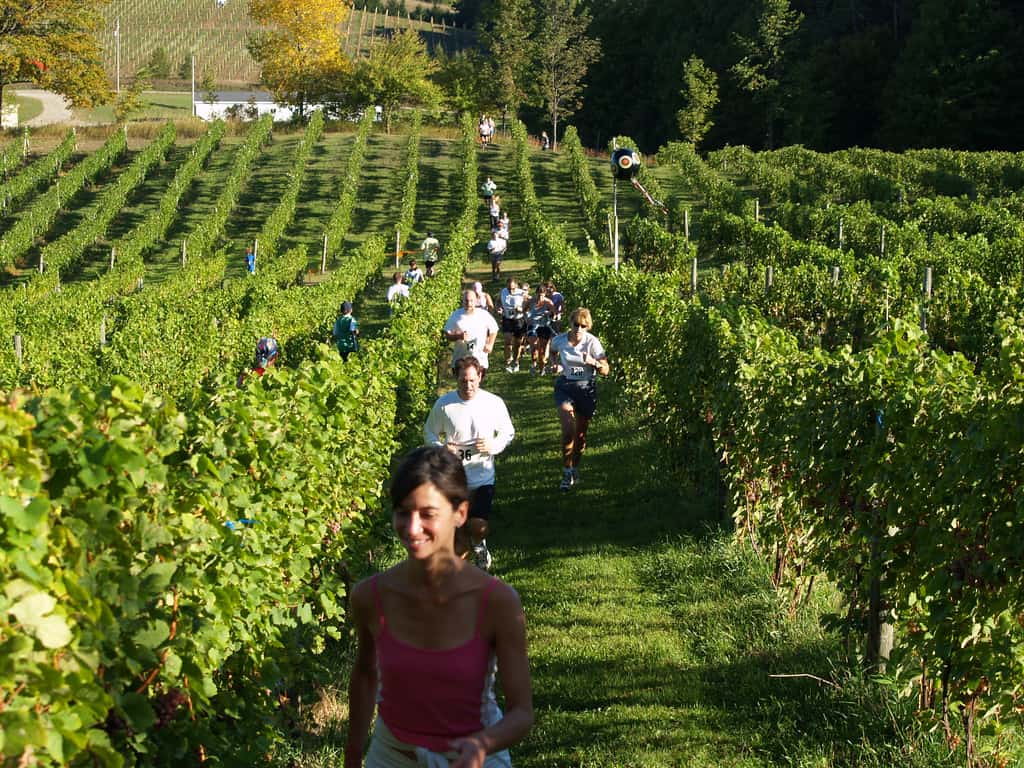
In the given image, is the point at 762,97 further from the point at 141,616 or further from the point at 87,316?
the point at 141,616

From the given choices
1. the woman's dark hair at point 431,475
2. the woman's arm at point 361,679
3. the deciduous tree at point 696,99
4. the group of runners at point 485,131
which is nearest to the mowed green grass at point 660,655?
the woman's arm at point 361,679

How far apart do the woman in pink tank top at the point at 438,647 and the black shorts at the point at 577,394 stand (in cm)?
726

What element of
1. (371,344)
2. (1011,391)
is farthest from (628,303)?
(1011,391)

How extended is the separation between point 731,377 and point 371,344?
3416mm

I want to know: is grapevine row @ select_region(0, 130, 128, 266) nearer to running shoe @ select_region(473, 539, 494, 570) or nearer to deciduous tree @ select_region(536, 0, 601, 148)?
deciduous tree @ select_region(536, 0, 601, 148)

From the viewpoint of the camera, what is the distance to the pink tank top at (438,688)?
127 inches

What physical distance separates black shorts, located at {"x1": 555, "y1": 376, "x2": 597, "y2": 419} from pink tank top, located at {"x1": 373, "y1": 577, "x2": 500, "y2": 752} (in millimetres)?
7399

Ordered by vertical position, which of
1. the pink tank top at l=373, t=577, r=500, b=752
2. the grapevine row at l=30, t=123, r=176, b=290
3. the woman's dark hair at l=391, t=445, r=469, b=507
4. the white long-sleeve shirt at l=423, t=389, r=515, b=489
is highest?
the woman's dark hair at l=391, t=445, r=469, b=507

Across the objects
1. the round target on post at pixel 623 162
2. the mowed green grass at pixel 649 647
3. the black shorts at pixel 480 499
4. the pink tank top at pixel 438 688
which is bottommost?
the mowed green grass at pixel 649 647

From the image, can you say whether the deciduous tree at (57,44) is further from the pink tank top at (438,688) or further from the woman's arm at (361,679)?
the pink tank top at (438,688)

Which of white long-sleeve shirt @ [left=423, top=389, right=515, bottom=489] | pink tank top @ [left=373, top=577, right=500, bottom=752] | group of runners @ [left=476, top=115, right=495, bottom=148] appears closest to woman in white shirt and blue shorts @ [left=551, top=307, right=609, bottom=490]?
white long-sleeve shirt @ [left=423, top=389, right=515, bottom=489]

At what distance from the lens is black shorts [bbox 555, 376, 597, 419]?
35.0 ft

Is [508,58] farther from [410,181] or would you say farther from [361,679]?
[361,679]

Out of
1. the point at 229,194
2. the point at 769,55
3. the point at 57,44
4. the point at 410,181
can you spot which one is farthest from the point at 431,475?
the point at 769,55
